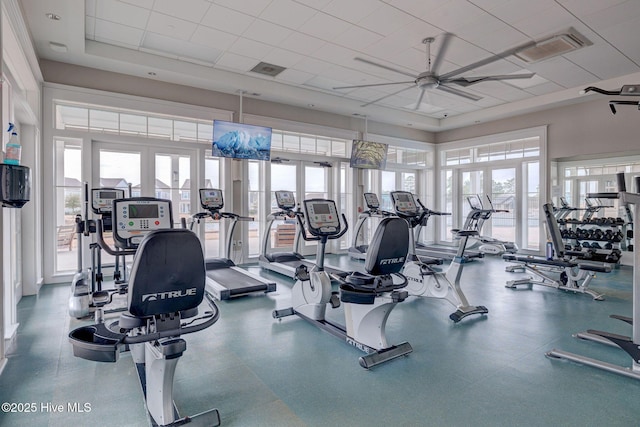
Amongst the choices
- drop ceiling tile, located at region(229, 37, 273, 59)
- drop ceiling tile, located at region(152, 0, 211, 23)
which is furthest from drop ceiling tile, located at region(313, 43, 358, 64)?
drop ceiling tile, located at region(152, 0, 211, 23)

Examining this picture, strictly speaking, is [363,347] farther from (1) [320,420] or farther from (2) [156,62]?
(2) [156,62]

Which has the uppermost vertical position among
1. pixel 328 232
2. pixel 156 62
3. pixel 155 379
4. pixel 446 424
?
pixel 156 62

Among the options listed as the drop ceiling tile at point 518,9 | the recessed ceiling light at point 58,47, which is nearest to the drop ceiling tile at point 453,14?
the drop ceiling tile at point 518,9

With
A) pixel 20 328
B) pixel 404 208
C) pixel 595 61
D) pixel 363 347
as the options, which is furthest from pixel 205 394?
pixel 595 61

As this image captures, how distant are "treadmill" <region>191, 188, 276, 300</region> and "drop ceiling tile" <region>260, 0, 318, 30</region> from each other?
271cm

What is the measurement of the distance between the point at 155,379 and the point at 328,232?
77.5 inches

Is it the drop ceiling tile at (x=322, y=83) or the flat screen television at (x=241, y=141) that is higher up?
the drop ceiling tile at (x=322, y=83)

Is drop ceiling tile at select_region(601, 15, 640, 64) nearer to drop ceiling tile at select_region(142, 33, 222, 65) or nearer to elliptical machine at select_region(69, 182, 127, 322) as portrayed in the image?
drop ceiling tile at select_region(142, 33, 222, 65)

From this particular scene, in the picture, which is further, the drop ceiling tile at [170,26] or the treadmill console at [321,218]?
the drop ceiling tile at [170,26]

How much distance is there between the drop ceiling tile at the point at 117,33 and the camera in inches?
185

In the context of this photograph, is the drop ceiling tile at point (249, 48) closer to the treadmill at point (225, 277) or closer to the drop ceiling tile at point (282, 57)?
the drop ceiling tile at point (282, 57)

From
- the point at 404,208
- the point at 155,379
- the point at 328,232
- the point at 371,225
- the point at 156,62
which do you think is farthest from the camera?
the point at 371,225

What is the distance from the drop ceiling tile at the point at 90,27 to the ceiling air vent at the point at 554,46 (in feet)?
19.8

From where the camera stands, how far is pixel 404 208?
5.10m
